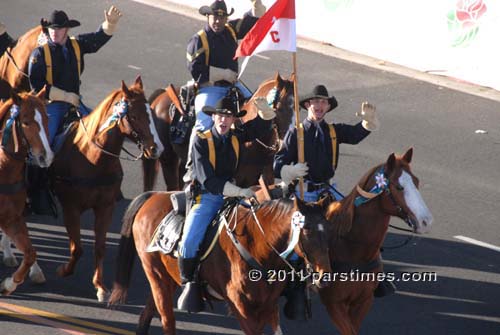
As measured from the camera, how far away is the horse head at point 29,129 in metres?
12.7

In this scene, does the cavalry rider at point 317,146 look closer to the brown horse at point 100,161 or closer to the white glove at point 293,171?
the white glove at point 293,171

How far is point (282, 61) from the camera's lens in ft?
76.4

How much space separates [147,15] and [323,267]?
16588 mm

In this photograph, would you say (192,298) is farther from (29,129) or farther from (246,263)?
(29,129)

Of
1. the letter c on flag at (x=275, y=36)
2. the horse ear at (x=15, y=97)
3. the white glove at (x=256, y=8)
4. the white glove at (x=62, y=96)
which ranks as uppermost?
the letter c on flag at (x=275, y=36)

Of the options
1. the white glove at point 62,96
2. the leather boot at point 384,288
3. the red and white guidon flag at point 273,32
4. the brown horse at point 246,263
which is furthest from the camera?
the white glove at point 62,96

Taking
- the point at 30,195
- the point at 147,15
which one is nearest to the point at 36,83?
the point at 30,195

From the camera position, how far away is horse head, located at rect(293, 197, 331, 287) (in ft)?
34.0

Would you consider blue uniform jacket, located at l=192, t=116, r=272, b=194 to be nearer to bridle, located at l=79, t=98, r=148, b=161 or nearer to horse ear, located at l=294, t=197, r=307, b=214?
horse ear, located at l=294, t=197, r=307, b=214

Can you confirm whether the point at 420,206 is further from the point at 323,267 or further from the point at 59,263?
the point at 59,263

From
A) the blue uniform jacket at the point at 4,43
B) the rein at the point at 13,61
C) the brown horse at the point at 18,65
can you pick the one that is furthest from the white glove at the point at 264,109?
the blue uniform jacket at the point at 4,43

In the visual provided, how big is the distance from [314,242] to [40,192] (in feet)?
15.0

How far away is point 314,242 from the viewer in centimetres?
1038

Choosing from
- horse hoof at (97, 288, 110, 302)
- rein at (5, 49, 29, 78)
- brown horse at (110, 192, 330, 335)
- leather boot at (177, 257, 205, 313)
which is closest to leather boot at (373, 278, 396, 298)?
brown horse at (110, 192, 330, 335)
